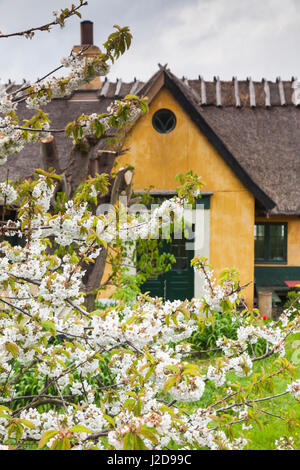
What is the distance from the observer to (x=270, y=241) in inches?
461

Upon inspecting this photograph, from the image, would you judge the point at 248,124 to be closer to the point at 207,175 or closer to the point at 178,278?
the point at 207,175

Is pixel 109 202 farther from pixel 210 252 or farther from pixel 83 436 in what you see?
pixel 83 436

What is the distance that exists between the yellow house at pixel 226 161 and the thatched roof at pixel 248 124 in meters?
0.03

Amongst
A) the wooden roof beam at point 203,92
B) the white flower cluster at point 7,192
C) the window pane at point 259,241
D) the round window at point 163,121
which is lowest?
the window pane at point 259,241

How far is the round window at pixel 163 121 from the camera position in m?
8.95

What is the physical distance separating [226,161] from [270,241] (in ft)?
12.6

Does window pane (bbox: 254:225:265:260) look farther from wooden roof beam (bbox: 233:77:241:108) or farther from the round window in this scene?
the round window

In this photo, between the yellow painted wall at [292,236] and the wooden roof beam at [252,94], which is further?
the wooden roof beam at [252,94]

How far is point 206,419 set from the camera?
7.20 ft

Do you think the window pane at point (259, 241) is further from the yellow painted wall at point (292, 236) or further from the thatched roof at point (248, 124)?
the thatched roof at point (248, 124)

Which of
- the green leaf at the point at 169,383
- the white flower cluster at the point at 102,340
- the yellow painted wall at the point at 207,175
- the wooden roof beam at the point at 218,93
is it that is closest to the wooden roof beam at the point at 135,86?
the wooden roof beam at the point at 218,93

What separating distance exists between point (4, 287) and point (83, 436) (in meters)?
1.23

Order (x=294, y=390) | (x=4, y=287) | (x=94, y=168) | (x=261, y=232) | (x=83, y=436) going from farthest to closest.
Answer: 1. (x=261, y=232)
2. (x=94, y=168)
3. (x=4, y=287)
4. (x=294, y=390)
5. (x=83, y=436)
